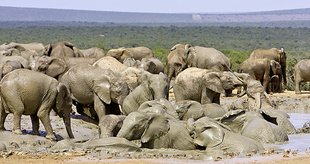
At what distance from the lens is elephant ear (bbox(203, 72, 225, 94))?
667 inches

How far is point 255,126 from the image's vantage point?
45.2ft

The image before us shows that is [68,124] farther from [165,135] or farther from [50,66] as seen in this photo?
[50,66]

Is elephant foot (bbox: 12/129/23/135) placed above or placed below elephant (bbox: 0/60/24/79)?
below

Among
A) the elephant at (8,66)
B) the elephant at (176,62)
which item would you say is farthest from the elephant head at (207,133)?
the elephant at (176,62)

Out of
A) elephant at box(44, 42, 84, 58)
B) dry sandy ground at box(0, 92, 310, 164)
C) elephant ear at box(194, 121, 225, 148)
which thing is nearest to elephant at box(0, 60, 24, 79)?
dry sandy ground at box(0, 92, 310, 164)

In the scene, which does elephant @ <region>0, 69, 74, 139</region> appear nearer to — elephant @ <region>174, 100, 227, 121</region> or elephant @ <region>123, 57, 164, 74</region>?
elephant @ <region>174, 100, 227, 121</region>

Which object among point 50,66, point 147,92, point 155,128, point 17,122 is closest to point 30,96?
point 17,122

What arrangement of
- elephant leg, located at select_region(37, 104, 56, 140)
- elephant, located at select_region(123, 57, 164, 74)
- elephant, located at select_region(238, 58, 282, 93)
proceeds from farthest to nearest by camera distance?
elephant, located at select_region(238, 58, 282, 93) < elephant, located at select_region(123, 57, 164, 74) < elephant leg, located at select_region(37, 104, 56, 140)

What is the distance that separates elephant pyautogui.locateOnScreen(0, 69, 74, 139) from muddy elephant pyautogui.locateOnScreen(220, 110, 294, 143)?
2914mm

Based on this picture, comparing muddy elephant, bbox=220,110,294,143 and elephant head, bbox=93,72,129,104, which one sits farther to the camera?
elephant head, bbox=93,72,129,104

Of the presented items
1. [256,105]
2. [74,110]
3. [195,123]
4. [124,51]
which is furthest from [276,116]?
[124,51]

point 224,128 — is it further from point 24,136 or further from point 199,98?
point 199,98

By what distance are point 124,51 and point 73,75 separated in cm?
1066

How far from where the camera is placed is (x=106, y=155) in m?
11.8
